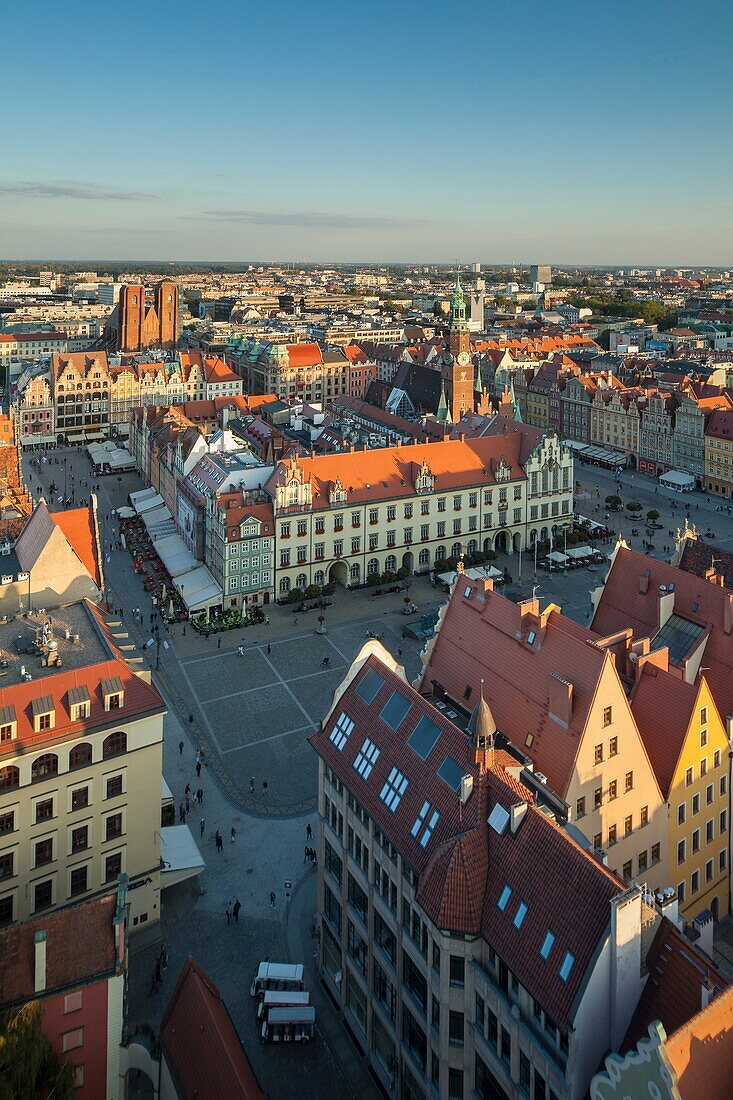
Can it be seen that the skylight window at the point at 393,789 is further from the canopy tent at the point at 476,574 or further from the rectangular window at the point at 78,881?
the canopy tent at the point at 476,574

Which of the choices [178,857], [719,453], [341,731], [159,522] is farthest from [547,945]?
[719,453]

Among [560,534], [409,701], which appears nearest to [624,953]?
[409,701]

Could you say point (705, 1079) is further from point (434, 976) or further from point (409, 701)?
point (409, 701)

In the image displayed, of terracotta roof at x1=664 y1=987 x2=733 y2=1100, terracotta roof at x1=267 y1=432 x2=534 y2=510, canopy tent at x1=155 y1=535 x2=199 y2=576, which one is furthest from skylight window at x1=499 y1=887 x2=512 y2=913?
canopy tent at x1=155 y1=535 x2=199 y2=576

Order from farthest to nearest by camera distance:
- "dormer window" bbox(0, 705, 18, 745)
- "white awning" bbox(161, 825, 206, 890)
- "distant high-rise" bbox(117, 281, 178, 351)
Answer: "distant high-rise" bbox(117, 281, 178, 351), "white awning" bbox(161, 825, 206, 890), "dormer window" bbox(0, 705, 18, 745)

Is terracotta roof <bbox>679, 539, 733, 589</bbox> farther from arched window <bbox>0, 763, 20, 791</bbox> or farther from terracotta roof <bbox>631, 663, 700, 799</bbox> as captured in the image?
arched window <bbox>0, 763, 20, 791</bbox>

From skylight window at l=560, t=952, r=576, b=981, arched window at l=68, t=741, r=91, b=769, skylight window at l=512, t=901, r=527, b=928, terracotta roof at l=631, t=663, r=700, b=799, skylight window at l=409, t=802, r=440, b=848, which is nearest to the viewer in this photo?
skylight window at l=560, t=952, r=576, b=981
